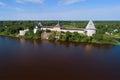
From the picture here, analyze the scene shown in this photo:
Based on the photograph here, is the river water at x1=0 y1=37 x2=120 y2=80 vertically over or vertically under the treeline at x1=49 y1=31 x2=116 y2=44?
under

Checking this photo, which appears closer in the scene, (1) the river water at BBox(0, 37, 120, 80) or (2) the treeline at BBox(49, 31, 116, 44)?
(1) the river water at BBox(0, 37, 120, 80)

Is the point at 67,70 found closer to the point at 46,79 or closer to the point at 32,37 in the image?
the point at 46,79

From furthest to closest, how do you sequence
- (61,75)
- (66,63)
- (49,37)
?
(49,37) < (66,63) < (61,75)

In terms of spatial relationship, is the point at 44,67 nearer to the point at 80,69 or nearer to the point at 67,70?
the point at 67,70

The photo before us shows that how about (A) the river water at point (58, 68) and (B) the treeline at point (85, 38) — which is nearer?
(A) the river water at point (58, 68)

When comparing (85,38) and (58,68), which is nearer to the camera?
(58,68)

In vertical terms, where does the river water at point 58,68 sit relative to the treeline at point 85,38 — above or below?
below

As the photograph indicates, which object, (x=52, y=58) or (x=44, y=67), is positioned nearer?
(x=44, y=67)

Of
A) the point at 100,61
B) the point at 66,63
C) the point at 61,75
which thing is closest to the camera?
the point at 61,75

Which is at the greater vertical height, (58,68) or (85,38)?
(85,38)

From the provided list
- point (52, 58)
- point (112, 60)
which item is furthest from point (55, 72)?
point (112, 60)
